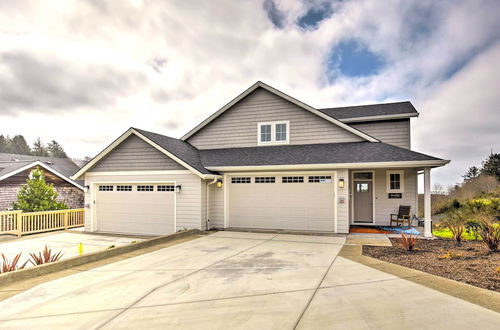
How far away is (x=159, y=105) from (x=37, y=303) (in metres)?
18.4

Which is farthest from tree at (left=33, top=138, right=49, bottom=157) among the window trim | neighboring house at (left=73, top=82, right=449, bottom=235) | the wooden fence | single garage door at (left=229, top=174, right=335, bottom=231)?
the window trim

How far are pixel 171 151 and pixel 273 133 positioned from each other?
15.1 feet

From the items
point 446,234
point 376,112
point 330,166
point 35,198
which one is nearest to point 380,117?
point 376,112

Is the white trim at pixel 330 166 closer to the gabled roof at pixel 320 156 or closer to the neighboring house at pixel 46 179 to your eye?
the gabled roof at pixel 320 156

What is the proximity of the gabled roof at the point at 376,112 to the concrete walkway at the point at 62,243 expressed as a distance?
11148 mm

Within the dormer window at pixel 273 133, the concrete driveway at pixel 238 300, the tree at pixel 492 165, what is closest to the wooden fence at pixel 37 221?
the concrete driveway at pixel 238 300

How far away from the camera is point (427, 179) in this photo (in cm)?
981

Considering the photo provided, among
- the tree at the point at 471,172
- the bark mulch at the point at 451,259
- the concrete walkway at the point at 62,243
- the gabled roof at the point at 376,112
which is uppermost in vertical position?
the gabled roof at the point at 376,112

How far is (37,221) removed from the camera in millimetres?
12398

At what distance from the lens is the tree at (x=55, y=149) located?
57.5 metres

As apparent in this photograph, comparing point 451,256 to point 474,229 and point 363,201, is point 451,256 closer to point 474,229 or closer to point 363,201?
point 474,229

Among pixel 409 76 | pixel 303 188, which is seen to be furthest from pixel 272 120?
pixel 409 76

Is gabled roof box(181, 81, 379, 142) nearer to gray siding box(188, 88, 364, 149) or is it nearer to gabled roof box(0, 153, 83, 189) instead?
gray siding box(188, 88, 364, 149)

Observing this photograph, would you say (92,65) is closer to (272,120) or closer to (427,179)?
(272,120)
